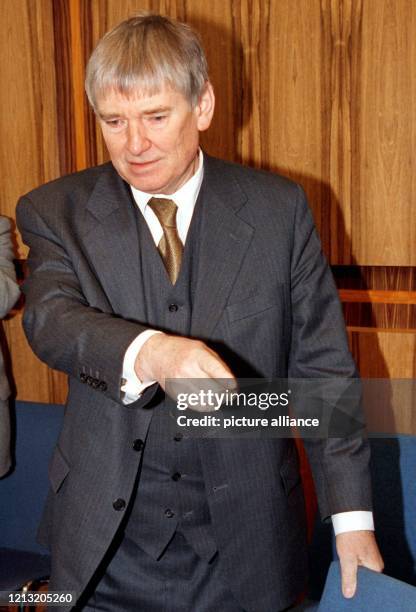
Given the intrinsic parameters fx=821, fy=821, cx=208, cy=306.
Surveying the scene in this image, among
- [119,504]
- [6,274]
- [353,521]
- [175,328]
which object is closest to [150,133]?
[175,328]

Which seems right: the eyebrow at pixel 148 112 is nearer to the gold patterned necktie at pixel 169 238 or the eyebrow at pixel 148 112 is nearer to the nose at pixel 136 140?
the nose at pixel 136 140

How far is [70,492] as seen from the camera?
1.66 meters

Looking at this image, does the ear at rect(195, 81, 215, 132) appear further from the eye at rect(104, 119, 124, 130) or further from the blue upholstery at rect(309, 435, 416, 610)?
the blue upholstery at rect(309, 435, 416, 610)

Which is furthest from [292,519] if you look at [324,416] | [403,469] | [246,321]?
[403,469]

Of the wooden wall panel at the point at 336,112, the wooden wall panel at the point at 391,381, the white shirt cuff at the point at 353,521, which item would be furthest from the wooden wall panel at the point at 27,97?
the white shirt cuff at the point at 353,521

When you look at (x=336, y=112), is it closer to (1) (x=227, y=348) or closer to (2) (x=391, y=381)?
(2) (x=391, y=381)

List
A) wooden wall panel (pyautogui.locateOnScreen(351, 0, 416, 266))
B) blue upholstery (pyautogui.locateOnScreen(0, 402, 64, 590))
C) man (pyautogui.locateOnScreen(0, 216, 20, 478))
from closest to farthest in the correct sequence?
1. blue upholstery (pyautogui.locateOnScreen(0, 402, 64, 590))
2. man (pyautogui.locateOnScreen(0, 216, 20, 478))
3. wooden wall panel (pyautogui.locateOnScreen(351, 0, 416, 266))

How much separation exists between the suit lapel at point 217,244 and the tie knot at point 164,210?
0.07 m

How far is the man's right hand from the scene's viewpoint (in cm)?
A: 116

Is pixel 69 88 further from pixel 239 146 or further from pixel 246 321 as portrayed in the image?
pixel 246 321

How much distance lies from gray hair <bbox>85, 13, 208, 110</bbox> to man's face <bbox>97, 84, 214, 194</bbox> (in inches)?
0.7

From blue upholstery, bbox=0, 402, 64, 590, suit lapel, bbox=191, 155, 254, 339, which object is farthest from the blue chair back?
suit lapel, bbox=191, 155, 254, 339

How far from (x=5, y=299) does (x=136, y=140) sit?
1781mm

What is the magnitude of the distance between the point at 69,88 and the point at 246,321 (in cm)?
229
